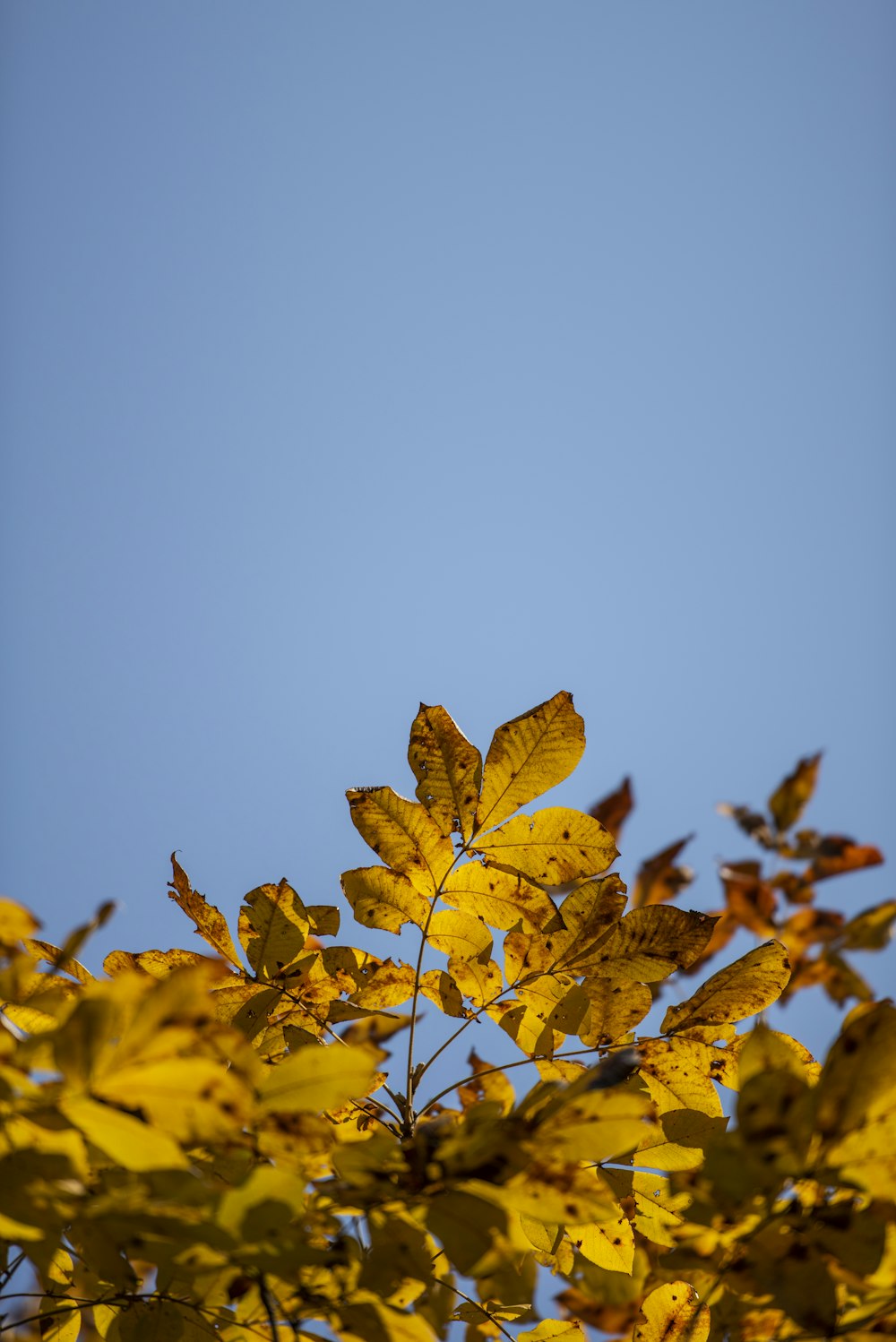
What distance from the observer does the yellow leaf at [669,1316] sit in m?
0.84

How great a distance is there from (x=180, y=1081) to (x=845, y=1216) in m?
0.38

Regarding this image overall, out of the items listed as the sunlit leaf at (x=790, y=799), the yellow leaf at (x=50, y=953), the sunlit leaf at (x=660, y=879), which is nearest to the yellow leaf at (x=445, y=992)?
the yellow leaf at (x=50, y=953)

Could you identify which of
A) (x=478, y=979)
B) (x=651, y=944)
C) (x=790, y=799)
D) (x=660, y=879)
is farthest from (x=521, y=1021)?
(x=660, y=879)

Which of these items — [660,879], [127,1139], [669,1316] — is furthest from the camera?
[660,879]

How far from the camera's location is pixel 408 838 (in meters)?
1.00

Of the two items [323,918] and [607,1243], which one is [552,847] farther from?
[607,1243]

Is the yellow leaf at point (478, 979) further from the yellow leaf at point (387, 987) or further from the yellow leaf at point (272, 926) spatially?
the yellow leaf at point (272, 926)

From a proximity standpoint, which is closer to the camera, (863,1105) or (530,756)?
(863,1105)

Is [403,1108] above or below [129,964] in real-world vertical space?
below

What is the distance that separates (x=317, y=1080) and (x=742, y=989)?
0.48m

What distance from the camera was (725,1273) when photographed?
2.05 ft

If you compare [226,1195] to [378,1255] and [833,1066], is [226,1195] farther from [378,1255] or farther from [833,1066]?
[833,1066]

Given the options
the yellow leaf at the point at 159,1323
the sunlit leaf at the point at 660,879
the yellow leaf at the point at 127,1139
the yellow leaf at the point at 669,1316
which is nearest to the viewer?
the yellow leaf at the point at 127,1139

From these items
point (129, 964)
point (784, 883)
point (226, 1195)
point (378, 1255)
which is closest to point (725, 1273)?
point (378, 1255)
